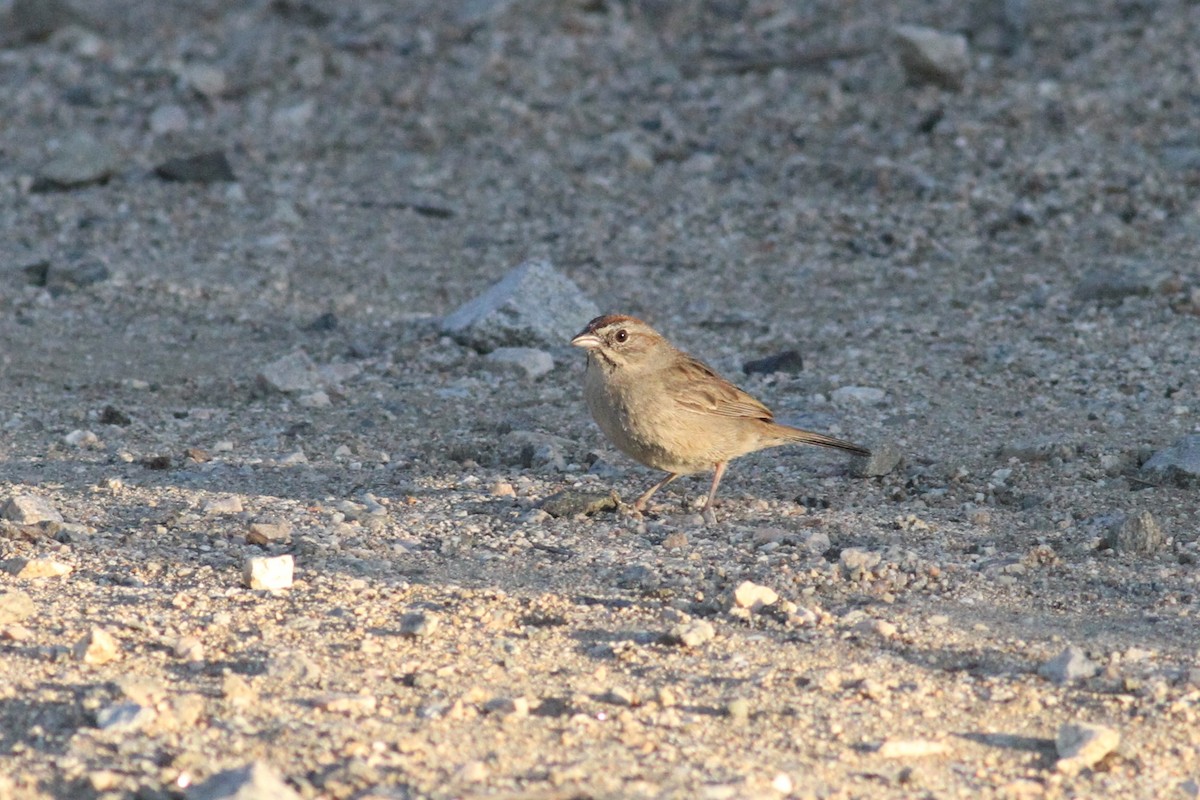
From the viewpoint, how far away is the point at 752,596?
17.1 feet

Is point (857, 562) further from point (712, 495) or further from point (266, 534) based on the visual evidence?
point (266, 534)

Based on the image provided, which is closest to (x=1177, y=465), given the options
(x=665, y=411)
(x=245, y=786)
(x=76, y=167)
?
(x=665, y=411)

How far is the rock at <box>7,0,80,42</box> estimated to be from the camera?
1540 centimetres

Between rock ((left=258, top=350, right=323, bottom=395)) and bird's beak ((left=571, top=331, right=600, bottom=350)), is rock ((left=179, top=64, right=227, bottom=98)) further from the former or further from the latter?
bird's beak ((left=571, top=331, right=600, bottom=350))

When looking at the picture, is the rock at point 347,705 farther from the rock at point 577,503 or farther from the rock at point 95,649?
the rock at point 577,503

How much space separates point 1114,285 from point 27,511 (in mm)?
6111

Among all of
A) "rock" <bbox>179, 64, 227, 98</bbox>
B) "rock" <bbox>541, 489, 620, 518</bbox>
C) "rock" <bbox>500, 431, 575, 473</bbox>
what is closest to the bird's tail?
"rock" <bbox>541, 489, 620, 518</bbox>

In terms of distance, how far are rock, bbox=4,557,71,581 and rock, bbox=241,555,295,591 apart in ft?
2.10

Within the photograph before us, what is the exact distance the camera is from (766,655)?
4.82 metres

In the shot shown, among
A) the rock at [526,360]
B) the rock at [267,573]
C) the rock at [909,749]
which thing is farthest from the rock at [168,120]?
Result: the rock at [909,749]

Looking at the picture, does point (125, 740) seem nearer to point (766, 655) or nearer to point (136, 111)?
point (766, 655)

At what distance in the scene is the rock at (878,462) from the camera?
6734 mm

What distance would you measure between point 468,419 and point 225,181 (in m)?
5.12

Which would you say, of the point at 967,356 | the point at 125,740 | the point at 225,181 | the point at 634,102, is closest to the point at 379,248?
the point at 225,181
